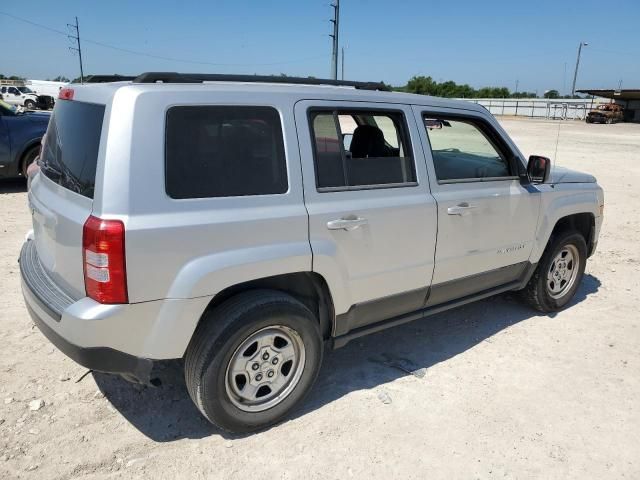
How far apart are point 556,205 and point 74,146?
3.60 meters

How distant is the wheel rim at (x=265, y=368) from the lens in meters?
2.77

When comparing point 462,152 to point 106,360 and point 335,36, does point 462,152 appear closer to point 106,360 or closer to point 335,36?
point 106,360

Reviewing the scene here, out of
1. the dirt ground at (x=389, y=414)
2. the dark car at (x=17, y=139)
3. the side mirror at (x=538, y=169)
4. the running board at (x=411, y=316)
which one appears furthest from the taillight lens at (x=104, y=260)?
the dark car at (x=17, y=139)

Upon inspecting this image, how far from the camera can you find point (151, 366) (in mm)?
2531

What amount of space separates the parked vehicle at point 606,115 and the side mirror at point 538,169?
4863cm

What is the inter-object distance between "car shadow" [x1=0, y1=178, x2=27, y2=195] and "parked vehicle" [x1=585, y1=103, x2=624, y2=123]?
156ft

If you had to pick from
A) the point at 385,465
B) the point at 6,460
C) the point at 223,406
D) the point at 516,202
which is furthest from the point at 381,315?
the point at 6,460

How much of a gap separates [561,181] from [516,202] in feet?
2.33

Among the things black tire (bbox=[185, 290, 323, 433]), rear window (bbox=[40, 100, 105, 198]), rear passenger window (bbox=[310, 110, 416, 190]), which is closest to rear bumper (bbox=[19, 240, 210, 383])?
black tire (bbox=[185, 290, 323, 433])

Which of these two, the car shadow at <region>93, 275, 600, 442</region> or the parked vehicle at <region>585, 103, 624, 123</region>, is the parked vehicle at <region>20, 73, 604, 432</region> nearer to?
the car shadow at <region>93, 275, 600, 442</region>

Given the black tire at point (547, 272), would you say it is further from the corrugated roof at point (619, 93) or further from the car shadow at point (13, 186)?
the corrugated roof at point (619, 93)

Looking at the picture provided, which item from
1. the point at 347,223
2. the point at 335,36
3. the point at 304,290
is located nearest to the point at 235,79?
the point at 347,223

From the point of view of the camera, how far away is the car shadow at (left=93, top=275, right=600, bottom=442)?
302 centimetres

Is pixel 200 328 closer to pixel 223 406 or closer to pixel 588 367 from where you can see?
pixel 223 406
